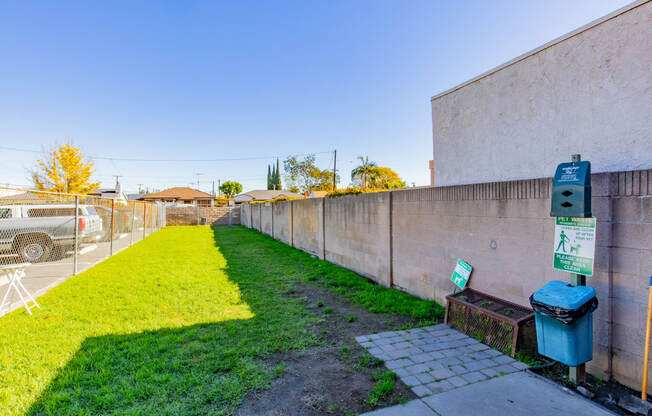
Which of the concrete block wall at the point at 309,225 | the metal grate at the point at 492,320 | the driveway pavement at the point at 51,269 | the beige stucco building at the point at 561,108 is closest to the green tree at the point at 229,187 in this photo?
the driveway pavement at the point at 51,269

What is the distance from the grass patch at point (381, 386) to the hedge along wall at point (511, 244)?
1742mm

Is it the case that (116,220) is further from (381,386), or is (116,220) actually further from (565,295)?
(565,295)

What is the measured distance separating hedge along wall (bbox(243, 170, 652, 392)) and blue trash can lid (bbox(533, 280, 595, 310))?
0.36 metres

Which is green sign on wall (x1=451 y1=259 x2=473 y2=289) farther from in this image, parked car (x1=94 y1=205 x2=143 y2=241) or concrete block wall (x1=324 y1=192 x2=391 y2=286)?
parked car (x1=94 y1=205 x2=143 y2=241)

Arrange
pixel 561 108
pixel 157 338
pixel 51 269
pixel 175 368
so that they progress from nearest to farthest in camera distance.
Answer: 1. pixel 175 368
2. pixel 157 338
3. pixel 561 108
4. pixel 51 269

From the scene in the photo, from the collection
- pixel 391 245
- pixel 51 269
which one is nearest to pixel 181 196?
pixel 51 269

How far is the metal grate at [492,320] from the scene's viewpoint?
A: 2.93 m

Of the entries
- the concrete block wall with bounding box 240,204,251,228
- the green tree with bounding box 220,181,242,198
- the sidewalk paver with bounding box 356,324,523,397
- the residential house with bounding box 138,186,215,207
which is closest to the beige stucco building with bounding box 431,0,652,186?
the sidewalk paver with bounding box 356,324,523,397

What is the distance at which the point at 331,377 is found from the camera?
2.60 m

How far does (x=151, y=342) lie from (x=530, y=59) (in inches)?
242

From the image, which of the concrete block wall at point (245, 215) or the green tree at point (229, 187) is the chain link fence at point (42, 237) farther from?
the green tree at point (229, 187)

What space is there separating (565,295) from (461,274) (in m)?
1.68

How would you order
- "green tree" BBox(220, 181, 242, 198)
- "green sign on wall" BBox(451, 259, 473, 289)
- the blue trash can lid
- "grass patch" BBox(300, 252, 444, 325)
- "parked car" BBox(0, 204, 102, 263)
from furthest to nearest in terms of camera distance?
1. "green tree" BBox(220, 181, 242, 198)
2. "parked car" BBox(0, 204, 102, 263)
3. "grass patch" BBox(300, 252, 444, 325)
4. "green sign on wall" BBox(451, 259, 473, 289)
5. the blue trash can lid

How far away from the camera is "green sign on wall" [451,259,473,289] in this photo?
151 inches
